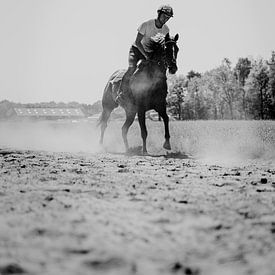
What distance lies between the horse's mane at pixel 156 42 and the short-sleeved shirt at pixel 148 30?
0.31ft

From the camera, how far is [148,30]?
10070mm

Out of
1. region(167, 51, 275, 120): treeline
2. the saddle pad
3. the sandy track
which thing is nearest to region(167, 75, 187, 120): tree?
region(167, 51, 275, 120): treeline

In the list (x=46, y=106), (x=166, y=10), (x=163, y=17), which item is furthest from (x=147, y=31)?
→ (x=46, y=106)

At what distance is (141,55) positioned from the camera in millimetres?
10406

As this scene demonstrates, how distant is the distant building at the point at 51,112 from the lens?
132613 mm

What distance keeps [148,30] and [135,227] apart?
795 centimetres

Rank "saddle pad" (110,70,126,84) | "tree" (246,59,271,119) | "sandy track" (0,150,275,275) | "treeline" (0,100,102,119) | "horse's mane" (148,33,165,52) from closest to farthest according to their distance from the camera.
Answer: "sandy track" (0,150,275,275), "horse's mane" (148,33,165,52), "saddle pad" (110,70,126,84), "tree" (246,59,271,119), "treeline" (0,100,102,119)

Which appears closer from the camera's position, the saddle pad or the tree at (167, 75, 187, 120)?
the saddle pad

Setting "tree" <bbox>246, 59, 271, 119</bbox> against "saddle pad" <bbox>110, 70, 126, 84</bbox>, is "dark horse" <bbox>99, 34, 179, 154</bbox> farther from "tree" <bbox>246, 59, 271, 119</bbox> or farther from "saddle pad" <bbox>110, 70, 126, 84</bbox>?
"tree" <bbox>246, 59, 271, 119</bbox>

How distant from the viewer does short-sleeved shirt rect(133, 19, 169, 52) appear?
1004cm

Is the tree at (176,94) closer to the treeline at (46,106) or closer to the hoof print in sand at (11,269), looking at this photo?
the treeline at (46,106)

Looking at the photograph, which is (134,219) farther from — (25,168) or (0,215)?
(25,168)

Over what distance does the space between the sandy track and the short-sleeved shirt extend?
19.7 feet

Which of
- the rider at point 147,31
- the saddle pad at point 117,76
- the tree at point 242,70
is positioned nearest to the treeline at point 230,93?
the tree at point 242,70
